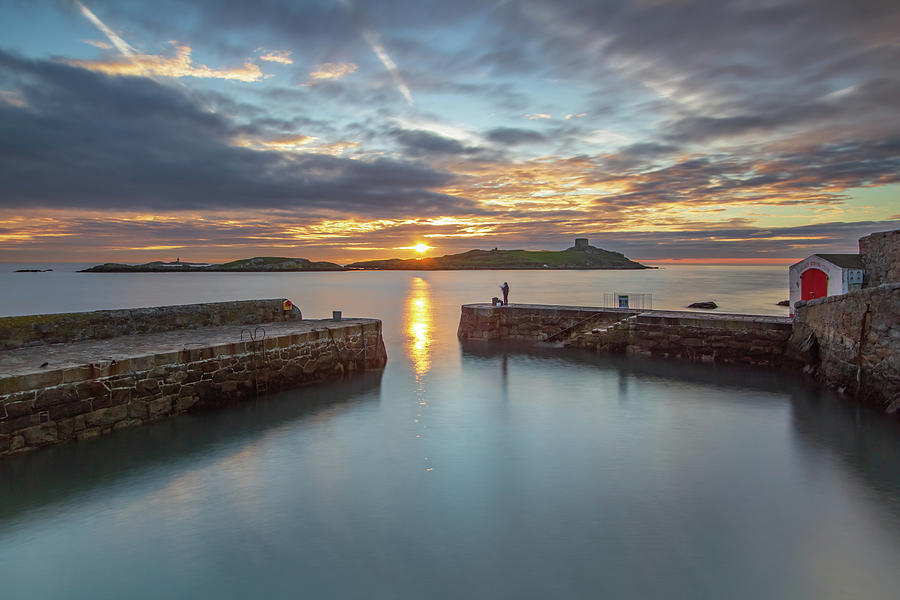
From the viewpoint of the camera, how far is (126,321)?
10.1 m

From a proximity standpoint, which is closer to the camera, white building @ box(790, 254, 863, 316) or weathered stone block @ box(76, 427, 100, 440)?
weathered stone block @ box(76, 427, 100, 440)

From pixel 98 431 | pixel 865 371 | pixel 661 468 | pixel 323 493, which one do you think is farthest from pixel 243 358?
pixel 865 371

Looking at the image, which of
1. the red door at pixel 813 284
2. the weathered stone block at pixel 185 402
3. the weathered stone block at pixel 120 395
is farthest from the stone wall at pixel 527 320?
the weathered stone block at pixel 120 395

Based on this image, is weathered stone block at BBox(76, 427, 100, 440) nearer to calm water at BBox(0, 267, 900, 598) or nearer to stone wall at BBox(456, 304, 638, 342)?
calm water at BBox(0, 267, 900, 598)

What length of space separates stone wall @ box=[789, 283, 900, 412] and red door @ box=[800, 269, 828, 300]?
397cm

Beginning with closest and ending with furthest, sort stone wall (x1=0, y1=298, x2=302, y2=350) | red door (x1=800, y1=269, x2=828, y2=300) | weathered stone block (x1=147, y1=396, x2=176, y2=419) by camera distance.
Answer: weathered stone block (x1=147, y1=396, x2=176, y2=419) < stone wall (x1=0, y1=298, x2=302, y2=350) < red door (x1=800, y1=269, x2=828, y2=300)

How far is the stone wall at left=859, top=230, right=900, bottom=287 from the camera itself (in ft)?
39.6

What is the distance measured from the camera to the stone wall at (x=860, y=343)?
338 inches

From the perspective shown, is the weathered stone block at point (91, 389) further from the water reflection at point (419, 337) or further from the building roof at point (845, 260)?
the building roof at point (845, 260)

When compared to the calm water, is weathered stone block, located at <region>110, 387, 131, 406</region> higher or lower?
higher

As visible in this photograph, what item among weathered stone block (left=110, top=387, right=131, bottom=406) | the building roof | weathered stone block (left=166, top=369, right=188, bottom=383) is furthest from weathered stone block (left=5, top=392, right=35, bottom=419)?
the building roof

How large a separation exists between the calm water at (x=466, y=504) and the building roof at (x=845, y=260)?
5634mm

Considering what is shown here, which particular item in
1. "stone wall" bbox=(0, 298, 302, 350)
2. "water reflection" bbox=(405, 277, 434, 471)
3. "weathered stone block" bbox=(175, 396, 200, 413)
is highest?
"stone wall" bbox=(0, 298, 302, 350)

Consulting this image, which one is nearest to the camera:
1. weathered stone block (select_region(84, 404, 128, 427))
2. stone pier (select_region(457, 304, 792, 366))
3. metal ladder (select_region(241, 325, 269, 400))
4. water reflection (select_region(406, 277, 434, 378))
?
weathered stone block (select_region(84, 404, 128, 427))
